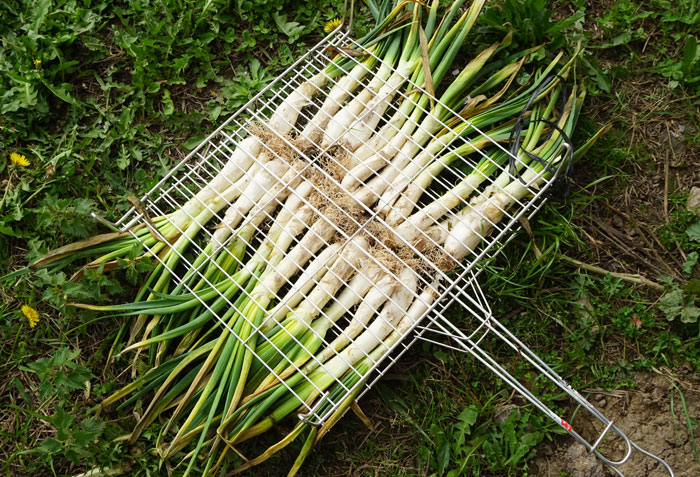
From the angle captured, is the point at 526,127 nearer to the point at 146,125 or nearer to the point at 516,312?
the point at 516,312

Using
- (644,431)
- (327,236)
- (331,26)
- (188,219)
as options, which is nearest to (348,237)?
(327,236)

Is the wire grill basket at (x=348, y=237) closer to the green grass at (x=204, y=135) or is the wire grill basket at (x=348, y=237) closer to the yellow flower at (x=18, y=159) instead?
the green grass at (x=204, y=135)

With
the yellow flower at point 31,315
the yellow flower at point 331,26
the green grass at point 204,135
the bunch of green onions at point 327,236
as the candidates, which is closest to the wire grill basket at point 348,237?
the bunch of green onions at point 327,236

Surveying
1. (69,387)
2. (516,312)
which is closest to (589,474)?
(516,312)

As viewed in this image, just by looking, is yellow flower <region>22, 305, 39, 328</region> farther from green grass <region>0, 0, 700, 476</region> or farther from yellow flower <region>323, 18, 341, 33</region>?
yellow flower <region>323, 18, 341, 33</region>

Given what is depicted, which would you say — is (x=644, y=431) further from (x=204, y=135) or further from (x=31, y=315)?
(x=31, y=315)

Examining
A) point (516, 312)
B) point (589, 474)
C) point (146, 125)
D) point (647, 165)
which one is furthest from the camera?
point (146, 125)
